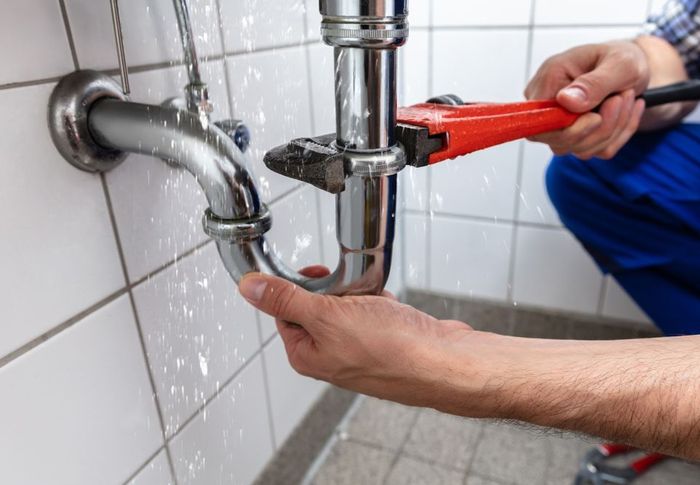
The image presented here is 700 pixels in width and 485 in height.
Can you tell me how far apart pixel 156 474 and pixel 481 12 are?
76cm

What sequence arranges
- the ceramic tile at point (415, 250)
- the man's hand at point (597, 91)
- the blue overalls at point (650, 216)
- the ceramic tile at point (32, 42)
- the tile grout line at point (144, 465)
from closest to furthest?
the ceramic tile at point (32, 42), the tile grout line at point (144, 465), the man's hand at point (597, 91), the blue overalls at point (650, 216), the ceramic tile at point (415, 250)

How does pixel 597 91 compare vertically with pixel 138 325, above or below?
above

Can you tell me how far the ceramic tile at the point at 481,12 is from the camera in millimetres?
820

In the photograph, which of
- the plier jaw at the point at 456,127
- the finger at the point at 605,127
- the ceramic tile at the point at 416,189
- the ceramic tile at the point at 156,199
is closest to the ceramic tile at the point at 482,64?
the ceramic tile at the point at 416,189

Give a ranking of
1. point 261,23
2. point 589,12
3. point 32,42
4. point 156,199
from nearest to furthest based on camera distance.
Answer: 1. point 32,42
2. point 156,199
3. point 261,23
4. point 589,12

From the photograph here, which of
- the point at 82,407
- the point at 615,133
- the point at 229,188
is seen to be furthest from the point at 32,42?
the point at 615,133

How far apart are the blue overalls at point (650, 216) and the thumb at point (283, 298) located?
1.67ft

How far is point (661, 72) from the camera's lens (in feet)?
2.34

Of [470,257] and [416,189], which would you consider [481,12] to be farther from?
[470,257]

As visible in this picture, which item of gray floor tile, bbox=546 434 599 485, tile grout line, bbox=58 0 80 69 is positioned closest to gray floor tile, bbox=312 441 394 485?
gray floor tile, bbox=546 434 599 485

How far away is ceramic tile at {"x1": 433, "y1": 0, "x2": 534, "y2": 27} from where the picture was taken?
0.82 metres

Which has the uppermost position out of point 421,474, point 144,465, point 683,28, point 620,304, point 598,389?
point 683,28

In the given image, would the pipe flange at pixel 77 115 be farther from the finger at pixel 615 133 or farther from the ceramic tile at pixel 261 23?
the finger at pixel 615 133

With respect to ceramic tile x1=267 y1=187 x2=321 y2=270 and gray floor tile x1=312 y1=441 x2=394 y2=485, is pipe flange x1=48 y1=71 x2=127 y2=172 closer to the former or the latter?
ceramic tile x1=267 y1=187 x2=321 y2=270
